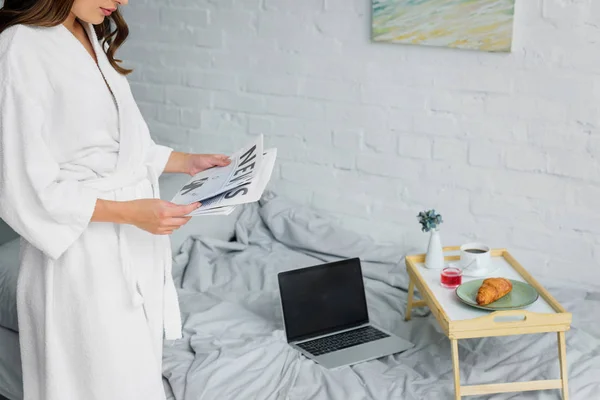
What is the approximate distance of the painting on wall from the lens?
2.67m

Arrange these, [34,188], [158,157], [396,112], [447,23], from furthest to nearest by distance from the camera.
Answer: [396,112] → [447,23] → [158,157] → [34,188]

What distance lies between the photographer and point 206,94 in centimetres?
333

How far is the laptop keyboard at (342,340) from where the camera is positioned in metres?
2.47

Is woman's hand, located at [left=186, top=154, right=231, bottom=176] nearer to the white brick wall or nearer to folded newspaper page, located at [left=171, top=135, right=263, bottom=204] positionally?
folded newspaper page, located at [left=171, top=135, right=263, bottom=204]

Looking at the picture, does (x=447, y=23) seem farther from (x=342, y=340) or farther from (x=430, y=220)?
(x=342, y=340)

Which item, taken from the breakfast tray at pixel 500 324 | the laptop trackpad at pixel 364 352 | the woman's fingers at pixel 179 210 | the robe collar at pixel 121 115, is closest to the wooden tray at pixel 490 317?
the breakfast tray at pixel 500 324

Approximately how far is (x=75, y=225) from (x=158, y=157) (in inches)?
15.0

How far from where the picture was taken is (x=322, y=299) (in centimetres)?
259

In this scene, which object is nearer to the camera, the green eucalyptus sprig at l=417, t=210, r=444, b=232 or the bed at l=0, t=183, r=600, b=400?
the bed at l=0, t=183, r=600, b=400

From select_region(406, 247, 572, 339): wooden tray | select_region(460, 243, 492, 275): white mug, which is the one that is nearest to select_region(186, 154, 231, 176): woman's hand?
select_region(406, 247, 572, 339): wooden tray

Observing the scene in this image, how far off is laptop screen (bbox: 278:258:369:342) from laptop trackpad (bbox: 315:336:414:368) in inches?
5.1

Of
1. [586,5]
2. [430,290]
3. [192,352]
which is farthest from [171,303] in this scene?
[586,5]

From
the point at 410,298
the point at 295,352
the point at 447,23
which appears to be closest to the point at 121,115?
the point at 295,352

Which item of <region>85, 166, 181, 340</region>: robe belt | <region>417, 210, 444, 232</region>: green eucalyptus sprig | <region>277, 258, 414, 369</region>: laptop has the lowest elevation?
<region>277, 258, 414, 369</region>: laptop
